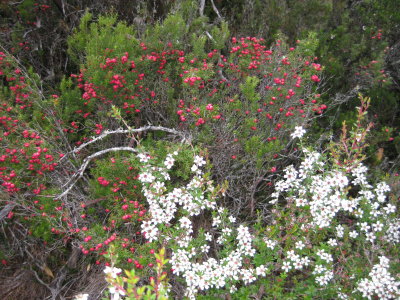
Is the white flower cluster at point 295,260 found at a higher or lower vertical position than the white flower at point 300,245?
lower

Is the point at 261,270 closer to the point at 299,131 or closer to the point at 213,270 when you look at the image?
the point at 213,270

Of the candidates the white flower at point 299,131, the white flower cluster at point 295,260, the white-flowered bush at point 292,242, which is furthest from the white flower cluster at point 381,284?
the white flower at point 299,131

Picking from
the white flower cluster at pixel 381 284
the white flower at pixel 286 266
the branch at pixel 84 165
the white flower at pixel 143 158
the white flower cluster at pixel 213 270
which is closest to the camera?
the white flower cluster at pixel 381 284

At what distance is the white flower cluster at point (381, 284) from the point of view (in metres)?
2.53

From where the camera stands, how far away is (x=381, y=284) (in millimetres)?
2531

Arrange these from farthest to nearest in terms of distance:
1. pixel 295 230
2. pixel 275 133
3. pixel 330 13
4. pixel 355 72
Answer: pixel 330 13, pixel 355 72, pixel 275 133, pixel 295 230

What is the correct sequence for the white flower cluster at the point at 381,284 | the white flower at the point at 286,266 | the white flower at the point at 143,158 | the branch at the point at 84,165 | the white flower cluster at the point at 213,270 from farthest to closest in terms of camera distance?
the branch at the point at 84,165 < the white flower at the point at 143,158 < the white flower at the point at 286,266 < the white flower cluster at the point at 213,270 < the white flower cluster at the point at 381,284

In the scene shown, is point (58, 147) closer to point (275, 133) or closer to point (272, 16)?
point (275, 133)

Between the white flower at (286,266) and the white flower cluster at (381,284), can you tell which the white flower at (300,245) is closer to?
the white flower at (286,266)

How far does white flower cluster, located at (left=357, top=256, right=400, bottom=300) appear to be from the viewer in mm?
2527

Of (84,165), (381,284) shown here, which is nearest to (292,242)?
(381,284)

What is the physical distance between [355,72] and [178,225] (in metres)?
3.44

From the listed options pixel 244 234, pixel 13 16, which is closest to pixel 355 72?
pixel 244 234

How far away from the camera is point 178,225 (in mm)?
2932
